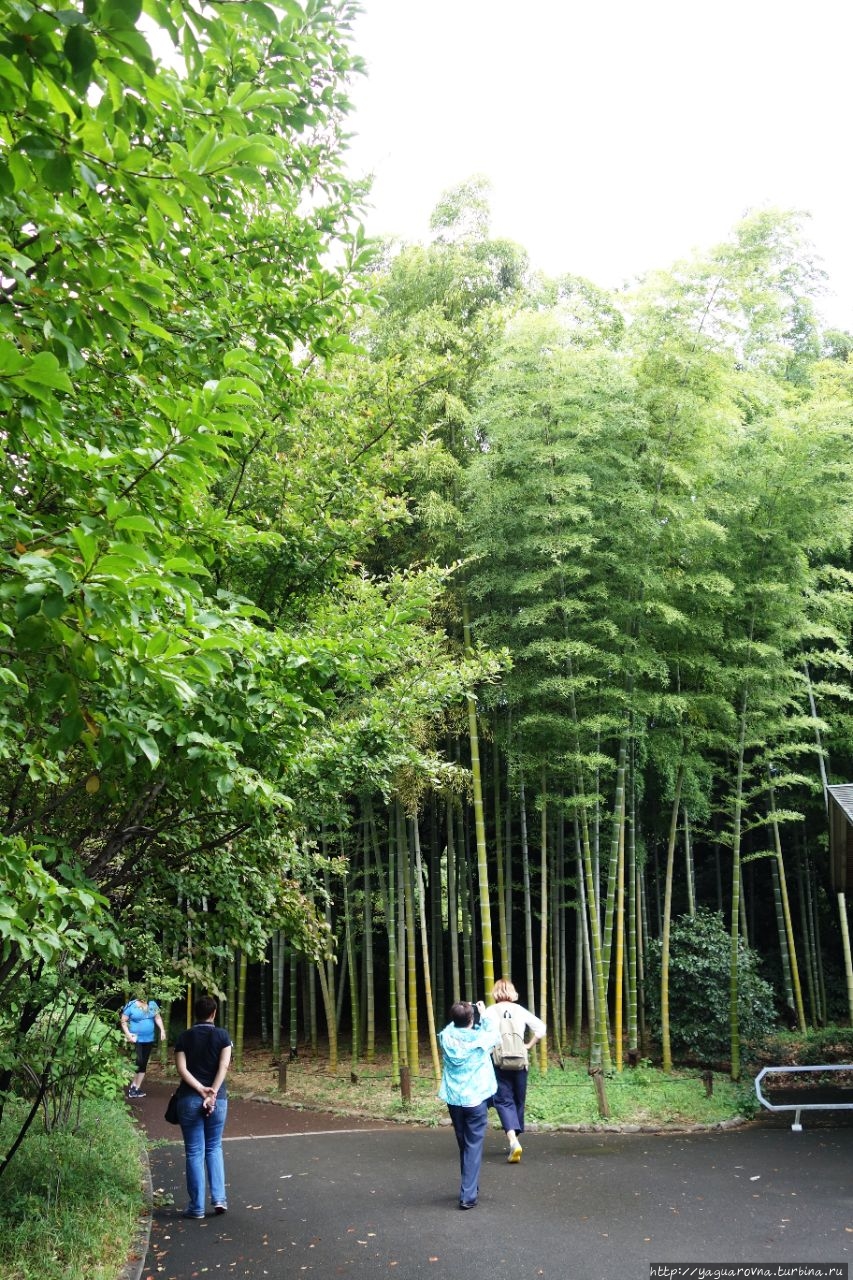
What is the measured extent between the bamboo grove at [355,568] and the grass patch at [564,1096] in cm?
48

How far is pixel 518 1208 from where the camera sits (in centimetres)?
457

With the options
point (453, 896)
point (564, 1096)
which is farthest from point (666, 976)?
point (453, 896)

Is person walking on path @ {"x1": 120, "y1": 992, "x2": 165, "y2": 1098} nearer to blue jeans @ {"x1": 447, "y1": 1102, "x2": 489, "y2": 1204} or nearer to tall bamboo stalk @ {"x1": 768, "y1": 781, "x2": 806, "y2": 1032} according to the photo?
blue jeans @ {"x1": 447, "y1": 1102, "x2": 489, "y2": 1204}

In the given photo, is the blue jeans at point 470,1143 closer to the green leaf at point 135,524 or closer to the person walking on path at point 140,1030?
the green leaf at point 135,524

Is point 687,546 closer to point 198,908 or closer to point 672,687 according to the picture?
point 672,687

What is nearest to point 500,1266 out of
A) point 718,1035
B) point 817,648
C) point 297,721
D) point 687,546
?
point 297,721

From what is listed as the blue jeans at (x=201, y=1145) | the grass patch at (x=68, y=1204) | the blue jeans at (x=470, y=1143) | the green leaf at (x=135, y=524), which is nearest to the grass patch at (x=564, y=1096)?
the blue jeans at (x=470, y=1143)

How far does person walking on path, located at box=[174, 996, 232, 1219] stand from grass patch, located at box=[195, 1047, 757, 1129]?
135 inches

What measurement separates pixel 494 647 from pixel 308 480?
4120 millimetres

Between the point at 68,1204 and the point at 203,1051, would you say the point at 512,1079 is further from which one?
the point at 68,1204

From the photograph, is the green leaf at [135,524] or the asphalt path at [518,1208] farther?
the asphalt path at [518,1208]

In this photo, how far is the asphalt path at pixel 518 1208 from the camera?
149 inches

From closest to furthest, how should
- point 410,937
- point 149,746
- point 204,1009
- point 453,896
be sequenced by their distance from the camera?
1. point 149,746
2. point 204,1009
3. point 410,937
4. point 453,896

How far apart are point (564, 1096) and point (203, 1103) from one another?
4519 millimetres
